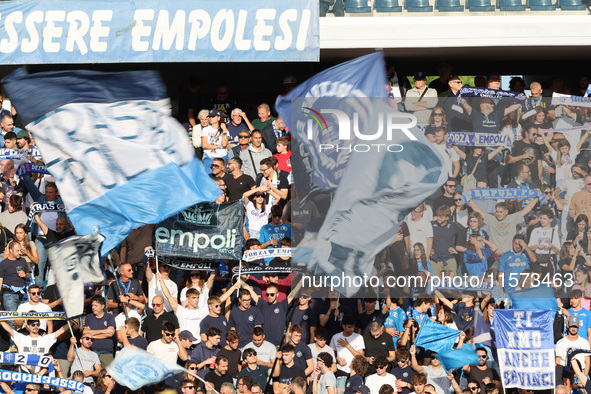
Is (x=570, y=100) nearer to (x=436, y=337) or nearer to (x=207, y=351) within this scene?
(x=436, y=337)

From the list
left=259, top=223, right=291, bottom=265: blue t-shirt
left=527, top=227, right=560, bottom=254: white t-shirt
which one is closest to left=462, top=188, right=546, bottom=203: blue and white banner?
left=527, top=227, right=560, bottom=254: white t-shirt

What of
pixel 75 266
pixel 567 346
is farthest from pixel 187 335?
pixel 567 346

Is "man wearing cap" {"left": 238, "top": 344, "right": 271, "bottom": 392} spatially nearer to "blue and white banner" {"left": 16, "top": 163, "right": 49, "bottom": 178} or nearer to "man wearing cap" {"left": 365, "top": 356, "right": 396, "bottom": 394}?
"man wearing cap" {"left": 365, "top": 356, "right": 396, "bottom": 394}

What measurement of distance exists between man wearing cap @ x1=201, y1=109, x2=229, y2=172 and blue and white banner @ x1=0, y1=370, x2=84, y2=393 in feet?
16.5

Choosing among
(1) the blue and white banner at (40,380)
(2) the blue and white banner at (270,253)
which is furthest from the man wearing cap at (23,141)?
(1) the blue and white banner at (40,380)

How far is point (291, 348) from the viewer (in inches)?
727

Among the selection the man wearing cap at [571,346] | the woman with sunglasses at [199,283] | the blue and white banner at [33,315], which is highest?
the woman with sunglasses at [199,283]

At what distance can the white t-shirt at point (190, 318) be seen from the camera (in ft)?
→ 63.0

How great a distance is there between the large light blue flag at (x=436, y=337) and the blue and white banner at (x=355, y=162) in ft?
4.02

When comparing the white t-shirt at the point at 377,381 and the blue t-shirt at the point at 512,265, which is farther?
the blue t-shirt at the point at 512,265

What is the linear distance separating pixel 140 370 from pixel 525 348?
210 inches

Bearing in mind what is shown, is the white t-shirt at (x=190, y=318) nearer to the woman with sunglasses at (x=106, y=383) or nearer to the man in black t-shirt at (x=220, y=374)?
the man in black t-shirt at (x=220, y=374)

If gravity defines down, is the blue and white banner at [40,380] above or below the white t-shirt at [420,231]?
below

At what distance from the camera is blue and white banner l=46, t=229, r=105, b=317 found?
18000mm
